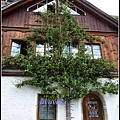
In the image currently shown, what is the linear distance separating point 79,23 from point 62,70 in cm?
332

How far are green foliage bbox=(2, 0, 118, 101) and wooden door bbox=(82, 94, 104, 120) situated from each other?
0.51m

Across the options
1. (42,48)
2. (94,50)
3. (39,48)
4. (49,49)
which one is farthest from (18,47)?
(94,50)

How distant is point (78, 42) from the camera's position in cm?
776

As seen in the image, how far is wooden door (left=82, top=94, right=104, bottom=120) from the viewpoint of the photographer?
6523 mm

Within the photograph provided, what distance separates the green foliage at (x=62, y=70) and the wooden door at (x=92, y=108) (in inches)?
20.1

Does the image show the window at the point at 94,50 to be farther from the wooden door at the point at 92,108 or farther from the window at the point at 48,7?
the window at the point at 48,7

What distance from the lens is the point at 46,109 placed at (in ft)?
Answer: 20.9

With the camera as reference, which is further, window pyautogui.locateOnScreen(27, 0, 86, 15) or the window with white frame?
window pyautogui.locateOnScreen(27, 0, 86, 15)

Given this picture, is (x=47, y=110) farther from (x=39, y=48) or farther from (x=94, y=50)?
(x=94, y=50)

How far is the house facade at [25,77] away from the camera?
6172 millimetres

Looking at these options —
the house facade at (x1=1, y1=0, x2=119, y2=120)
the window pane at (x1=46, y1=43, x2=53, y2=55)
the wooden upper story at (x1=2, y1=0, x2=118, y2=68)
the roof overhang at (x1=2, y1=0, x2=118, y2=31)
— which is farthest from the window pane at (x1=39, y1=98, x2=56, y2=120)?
the roof overhang at (x1=2, y1=0, x2=118, y2=31)

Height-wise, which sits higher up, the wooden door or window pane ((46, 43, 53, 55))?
window pane ((46, 43, 53, 55))

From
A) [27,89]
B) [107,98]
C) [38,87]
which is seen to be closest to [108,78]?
[107,98]

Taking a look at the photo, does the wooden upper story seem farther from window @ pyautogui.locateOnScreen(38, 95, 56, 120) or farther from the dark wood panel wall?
window @ pyautogui.locateOnScreen(38, 95, 56, 120)
